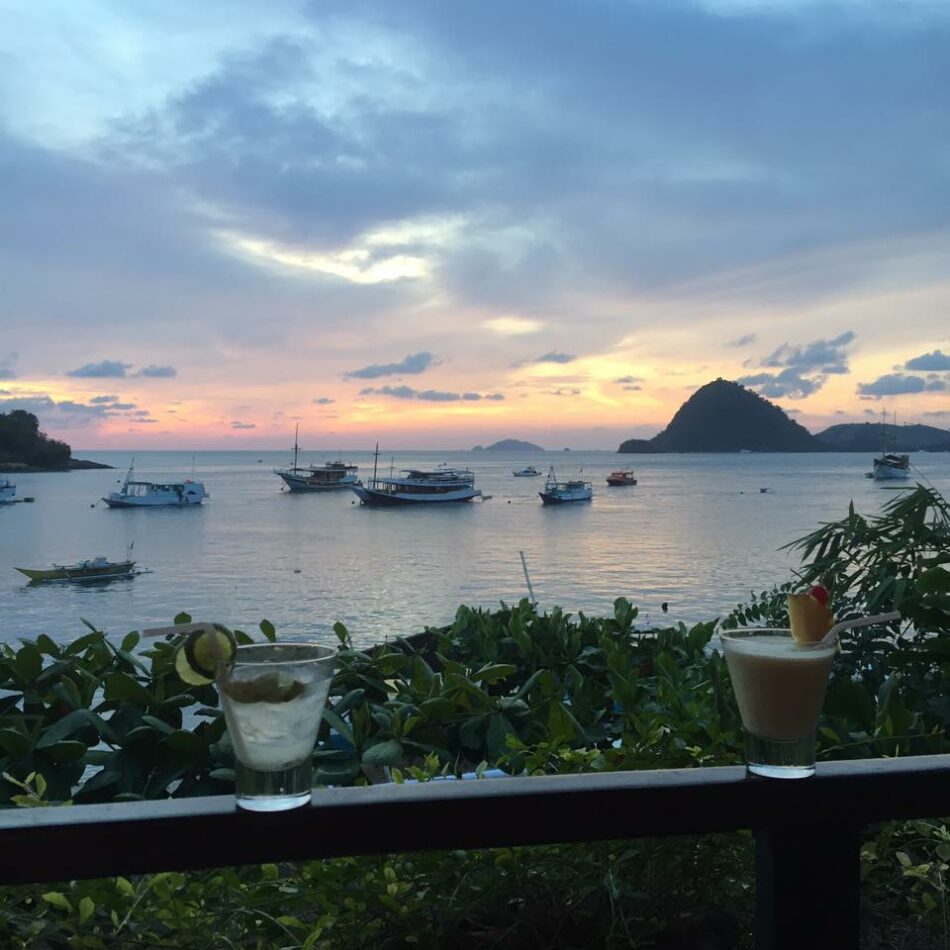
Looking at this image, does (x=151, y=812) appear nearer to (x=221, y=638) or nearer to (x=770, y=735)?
(x=221, y=638)

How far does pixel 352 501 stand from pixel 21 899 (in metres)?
76.9

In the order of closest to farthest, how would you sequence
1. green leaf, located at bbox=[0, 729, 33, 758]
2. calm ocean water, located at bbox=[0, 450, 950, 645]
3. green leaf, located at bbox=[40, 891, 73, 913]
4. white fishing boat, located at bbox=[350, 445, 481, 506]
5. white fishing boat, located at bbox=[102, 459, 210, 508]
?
1. green leaf, located at bbox=[40, 891, 73, 913]
2. green leaf, located at bbox=[0, 729, 33, 758]
3. calm ocean water, located at bbox=[0, 450, 950, 645]
4. white fishing boat, located at bbox=[102, 459, 210, 508]
5. white fishing boat, located at bbox=[350, 445, 481, 506]

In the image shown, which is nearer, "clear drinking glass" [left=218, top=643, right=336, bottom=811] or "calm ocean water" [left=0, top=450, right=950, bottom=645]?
"clear drinking glass" [left=218, top=643, right=336, bottom=811]

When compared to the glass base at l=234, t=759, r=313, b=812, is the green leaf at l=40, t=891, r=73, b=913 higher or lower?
lower

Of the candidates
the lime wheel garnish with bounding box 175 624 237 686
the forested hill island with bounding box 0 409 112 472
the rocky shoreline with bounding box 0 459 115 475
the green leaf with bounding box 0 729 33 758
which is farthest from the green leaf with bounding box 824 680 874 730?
the rocky shoreline with bounding box 0 459 115 475

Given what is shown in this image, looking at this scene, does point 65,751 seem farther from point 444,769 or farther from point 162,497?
point 162,497

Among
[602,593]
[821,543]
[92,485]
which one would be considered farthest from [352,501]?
[821,543]

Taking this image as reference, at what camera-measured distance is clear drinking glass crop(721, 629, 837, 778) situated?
1.16 metres

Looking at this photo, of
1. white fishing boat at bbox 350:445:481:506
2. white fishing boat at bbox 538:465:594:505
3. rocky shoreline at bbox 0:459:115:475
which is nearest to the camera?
white fishing boat at bbox 350:445:481:506

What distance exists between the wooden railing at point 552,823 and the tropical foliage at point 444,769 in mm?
266

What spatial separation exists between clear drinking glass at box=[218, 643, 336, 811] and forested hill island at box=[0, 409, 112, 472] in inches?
4048

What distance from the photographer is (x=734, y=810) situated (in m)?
1.17

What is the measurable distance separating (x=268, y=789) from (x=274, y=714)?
0.10m

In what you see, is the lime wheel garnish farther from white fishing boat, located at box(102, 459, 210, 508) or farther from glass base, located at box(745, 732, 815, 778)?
white fishing boat, located at box(102, 459, 210, 508)
